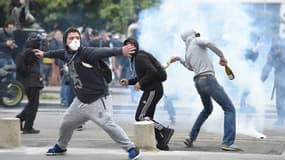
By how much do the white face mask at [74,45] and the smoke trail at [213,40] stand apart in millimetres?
4550

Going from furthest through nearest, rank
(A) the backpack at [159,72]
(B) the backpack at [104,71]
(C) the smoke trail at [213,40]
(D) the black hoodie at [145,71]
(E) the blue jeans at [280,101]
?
(E) the blue jeans at [280,101]
(C) the smoke trail at [213,40]
(A) the backpack at [159,72]
(D) the black hoodie at [145,71]
(B) the backpack at [104,71]

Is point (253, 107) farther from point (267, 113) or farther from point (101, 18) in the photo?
point (101, 18)

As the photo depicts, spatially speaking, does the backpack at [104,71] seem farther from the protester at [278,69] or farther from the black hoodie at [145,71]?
the protester at [278,69]

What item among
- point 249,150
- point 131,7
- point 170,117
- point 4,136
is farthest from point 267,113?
point 131,7

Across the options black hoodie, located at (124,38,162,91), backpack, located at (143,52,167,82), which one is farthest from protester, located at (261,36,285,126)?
black hoodie, located at (124,38,162,91)

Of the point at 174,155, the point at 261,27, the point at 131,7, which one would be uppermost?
the point at 131,7

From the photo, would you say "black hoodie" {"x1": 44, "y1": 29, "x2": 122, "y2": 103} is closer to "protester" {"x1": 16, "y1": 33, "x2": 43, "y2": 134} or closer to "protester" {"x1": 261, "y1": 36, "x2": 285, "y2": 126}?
"protester" {"x1": 16, "y1": 33, "x2": 43, "y2": 134}

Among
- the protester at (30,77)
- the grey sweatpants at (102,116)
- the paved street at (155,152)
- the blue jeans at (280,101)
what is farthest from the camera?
the blue jeans at (280,101)

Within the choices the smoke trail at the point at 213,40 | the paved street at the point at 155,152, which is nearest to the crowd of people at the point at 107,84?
the paved street at the point at 155,152

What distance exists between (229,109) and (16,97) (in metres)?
7.31

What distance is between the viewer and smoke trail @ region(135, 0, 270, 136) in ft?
44.2

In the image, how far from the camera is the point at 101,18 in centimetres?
2655

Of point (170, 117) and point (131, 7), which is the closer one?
point (170, 117)

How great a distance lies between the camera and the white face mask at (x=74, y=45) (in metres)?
9.14
